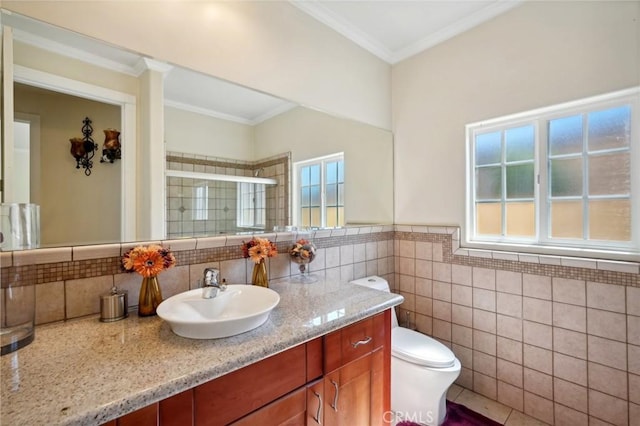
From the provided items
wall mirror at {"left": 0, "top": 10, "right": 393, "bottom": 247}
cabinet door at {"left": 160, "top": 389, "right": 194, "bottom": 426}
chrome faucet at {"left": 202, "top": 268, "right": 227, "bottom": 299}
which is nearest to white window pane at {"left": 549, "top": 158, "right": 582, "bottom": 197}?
wall mirror at {"left": 0, "top": 10, "right": 393, "bottom": 247}

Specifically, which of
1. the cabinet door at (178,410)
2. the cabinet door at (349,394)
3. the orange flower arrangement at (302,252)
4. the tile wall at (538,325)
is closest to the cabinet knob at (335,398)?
the cabinet door at (349,394)

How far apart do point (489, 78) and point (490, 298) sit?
4.84ft

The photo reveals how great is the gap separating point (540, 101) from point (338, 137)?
4.13 ft

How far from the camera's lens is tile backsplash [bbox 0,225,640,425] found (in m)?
1.03

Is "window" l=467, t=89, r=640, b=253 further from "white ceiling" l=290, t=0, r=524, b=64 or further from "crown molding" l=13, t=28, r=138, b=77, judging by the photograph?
"crown molding" l=13, t=28, r=138, b=77

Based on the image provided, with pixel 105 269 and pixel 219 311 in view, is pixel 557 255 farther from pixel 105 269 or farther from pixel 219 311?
pixel 105 269

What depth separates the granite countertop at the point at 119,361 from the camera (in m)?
0.58

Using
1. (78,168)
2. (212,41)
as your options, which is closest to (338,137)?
(212,41)

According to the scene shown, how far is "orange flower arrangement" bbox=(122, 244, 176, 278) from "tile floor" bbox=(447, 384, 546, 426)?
6.47 feet

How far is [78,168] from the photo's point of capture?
105 centimetres

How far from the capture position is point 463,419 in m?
1.63

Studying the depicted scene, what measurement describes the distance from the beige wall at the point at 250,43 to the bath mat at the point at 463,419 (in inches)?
81.5

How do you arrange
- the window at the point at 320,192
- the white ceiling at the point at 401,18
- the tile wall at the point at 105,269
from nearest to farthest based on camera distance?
the tile wall at the point at 105,269
the white ceiling at the point at 401,18
the window at the point at 320,192

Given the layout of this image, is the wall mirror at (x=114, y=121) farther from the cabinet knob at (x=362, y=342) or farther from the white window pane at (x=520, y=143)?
the white window pane at (x=520, y=143)
